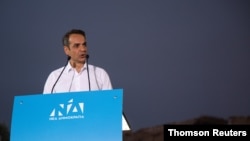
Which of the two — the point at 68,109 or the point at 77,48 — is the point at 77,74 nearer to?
the point at 77,48

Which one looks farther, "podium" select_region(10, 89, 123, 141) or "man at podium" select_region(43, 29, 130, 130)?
"man at podium" select_region(43, 29, 130, 130)

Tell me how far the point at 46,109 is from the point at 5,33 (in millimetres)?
2326

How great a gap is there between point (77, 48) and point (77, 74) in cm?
11

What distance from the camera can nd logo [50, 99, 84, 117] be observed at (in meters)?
0.99

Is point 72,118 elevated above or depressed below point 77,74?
below

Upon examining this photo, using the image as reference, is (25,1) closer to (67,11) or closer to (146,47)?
(67,11)

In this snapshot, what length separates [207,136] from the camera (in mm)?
1533

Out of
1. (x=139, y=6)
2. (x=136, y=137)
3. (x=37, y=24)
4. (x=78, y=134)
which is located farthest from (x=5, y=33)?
(x=78, y=134)

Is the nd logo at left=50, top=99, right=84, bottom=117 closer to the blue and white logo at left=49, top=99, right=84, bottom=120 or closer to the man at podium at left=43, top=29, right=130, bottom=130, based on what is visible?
the blue and white logo at left=49, top=99, right=84, bottom=120

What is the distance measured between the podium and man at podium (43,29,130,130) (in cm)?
37

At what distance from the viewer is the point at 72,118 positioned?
3.26 ft

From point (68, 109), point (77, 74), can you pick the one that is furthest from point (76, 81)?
point (68, 109)

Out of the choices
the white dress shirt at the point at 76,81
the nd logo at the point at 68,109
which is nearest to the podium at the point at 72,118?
the nd logo at the point at 68,109

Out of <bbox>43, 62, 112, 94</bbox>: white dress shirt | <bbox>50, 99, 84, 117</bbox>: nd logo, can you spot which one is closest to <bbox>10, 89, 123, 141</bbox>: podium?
<bbox>50, 99, 84, 117</bbox>: nd logo
